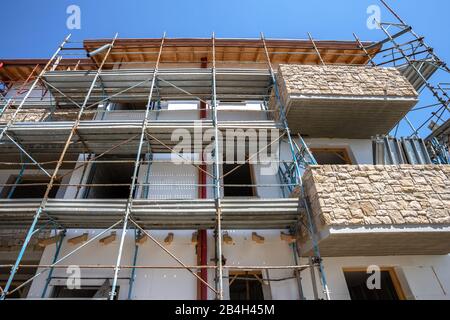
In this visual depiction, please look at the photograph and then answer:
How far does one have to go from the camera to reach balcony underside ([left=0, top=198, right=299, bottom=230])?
20.7 ft

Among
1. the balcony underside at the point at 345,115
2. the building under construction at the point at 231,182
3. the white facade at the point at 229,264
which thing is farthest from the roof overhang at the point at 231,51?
the white facade at the point at 229,264

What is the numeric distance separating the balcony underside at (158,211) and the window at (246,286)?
55.2 inches

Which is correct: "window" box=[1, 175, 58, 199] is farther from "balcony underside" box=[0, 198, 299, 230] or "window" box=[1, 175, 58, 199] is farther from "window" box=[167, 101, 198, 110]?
"window" box=[167, 101, 198, 110]

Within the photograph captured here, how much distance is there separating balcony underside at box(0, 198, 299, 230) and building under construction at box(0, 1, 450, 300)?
0.13ft

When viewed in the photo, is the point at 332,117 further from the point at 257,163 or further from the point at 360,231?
the point at 360,231

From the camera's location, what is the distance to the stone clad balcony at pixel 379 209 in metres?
5.81

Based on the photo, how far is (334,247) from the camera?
641 centimetres

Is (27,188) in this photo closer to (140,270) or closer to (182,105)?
(140,270)

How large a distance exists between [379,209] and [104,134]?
7580 millimetres

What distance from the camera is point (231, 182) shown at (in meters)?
10.2

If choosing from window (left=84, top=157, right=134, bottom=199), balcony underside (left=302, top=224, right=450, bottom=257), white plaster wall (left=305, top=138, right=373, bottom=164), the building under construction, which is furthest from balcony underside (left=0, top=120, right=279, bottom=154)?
balcony underside (left=302, top=224, right=450, bottom=257)

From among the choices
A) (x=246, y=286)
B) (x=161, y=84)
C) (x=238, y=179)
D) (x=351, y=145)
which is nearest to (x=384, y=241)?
(x=246, y=286)
